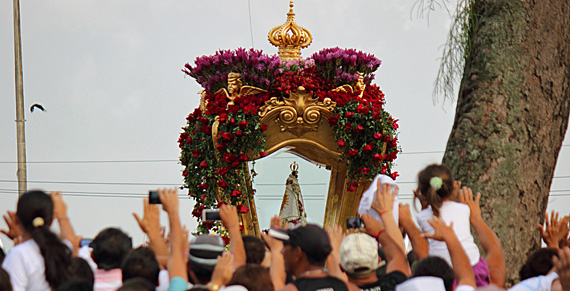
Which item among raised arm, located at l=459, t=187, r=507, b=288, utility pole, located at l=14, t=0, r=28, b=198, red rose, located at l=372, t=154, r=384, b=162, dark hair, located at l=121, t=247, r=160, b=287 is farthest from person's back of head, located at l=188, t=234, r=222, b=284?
utility pole, located at l=14, t=0, r=28, b=198

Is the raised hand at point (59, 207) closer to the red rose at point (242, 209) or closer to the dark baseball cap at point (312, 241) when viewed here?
the dark baseball cap at point (312, 241)

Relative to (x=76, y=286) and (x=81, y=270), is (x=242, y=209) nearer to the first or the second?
(x=81, y=270)

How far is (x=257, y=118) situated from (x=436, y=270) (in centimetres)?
636

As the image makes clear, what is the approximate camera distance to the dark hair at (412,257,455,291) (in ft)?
12.6

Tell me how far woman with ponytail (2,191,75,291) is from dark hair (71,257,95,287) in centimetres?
3

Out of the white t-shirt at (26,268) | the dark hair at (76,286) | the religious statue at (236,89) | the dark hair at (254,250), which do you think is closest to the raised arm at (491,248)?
the dark hair at (254,250)

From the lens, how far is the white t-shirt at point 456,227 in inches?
184

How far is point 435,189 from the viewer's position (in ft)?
15.6

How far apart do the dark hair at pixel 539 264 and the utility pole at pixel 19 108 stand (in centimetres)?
1043

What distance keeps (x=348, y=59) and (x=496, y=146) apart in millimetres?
4447

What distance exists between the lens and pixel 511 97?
6070 mm

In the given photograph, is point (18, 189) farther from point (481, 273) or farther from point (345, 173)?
point (481, 273)

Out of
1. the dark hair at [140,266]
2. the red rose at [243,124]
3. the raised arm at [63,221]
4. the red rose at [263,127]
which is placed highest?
the red rose at [243,124]

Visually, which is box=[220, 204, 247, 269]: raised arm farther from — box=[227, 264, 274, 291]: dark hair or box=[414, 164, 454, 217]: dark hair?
box=[414, 164, 454, 217]: dark hair
